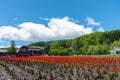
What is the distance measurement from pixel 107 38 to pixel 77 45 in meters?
15.8

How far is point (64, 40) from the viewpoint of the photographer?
181625mm

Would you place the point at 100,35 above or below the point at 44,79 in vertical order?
above

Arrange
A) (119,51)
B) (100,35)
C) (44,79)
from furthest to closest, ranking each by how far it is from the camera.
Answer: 1. (100,35)
2. (119,51)
3. (44,79)

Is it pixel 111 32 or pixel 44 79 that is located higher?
pixel 111 32

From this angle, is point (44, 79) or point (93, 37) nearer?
point (44, 79)

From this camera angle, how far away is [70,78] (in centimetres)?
1509

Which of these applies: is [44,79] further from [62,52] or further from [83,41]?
[83,41]

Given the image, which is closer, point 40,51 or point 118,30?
point 40,51

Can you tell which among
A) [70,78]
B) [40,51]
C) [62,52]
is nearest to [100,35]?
[40,51]

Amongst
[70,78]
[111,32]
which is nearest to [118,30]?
[111,32]

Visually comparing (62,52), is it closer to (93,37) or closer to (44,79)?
(44,79)

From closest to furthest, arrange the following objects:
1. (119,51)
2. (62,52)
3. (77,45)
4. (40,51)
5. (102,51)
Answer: (62,52)
(119,51)
(102,51)
(40,51)
(77,45)

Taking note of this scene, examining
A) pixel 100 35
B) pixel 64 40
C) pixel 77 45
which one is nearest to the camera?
pixel 77 45

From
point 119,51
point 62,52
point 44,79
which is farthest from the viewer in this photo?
point 119,51
